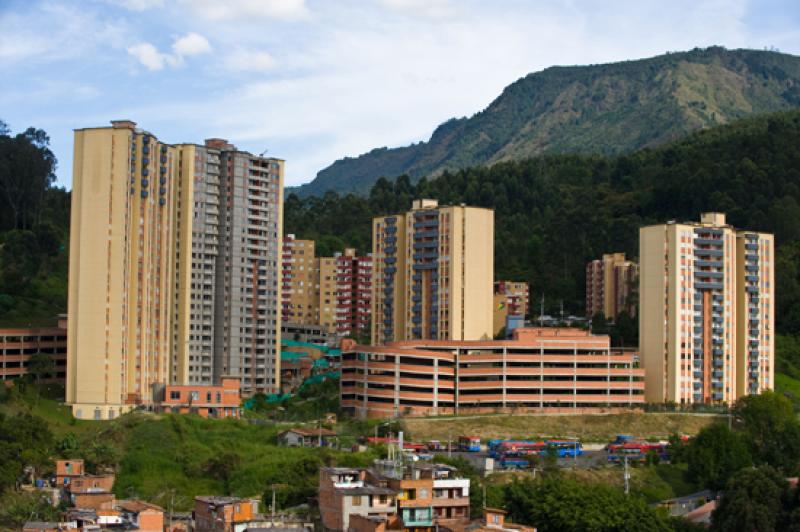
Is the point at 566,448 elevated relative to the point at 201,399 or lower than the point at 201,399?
lower

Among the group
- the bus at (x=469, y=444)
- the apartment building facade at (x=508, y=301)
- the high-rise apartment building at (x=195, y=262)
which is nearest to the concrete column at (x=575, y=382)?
the bus at (x=469, y=444)

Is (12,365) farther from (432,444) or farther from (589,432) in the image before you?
(589,432)

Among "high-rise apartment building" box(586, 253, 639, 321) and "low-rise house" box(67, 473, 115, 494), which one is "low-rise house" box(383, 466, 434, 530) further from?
"high-rise apartment building" box(586, 253, 639, 321)

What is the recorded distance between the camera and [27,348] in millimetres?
88938

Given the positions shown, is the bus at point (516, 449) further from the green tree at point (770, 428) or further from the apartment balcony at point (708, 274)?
the apartment balcony at point (708, 274)

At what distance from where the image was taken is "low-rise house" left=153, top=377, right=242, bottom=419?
87312 mm

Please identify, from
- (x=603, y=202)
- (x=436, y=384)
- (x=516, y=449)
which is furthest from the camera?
(x=603, y=202)

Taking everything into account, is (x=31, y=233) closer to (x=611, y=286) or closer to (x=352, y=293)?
(x=352, y=293)

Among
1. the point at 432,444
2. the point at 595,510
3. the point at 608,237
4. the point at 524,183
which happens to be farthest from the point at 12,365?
the point at 524,183

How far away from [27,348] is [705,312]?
1826 inches

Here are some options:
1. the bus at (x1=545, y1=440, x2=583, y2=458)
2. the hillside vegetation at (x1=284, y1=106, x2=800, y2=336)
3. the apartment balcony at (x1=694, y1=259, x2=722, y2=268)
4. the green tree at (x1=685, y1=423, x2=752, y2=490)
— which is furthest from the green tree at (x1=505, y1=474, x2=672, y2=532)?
the hillside vegetation at (x1=284, y1=106, x2=800, y2=336)

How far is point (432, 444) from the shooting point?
82.1 meters

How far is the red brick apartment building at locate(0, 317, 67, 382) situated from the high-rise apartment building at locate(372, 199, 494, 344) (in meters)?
25.4

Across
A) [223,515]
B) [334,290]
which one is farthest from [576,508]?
[334,290]
